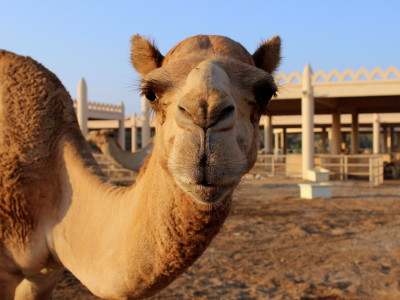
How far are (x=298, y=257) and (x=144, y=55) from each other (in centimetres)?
529

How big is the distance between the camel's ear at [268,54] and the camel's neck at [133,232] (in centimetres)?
93

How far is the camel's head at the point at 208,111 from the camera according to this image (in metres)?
1.67

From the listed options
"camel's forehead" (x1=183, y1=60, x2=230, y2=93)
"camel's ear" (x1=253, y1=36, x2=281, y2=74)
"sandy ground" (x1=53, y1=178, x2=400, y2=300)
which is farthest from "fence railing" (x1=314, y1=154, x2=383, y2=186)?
"camel's forehead" (x1=183, y1=60, x2=230, y2=93)

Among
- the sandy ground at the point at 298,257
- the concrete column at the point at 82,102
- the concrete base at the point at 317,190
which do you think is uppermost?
the concrete column at the point at 82,102

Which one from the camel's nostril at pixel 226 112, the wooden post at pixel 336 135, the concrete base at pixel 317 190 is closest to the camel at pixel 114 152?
the camel's nostril at pixel 226 112

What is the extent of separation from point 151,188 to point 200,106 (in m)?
0.84

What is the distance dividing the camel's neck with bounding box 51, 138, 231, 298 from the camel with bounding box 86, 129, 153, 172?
1.74 m

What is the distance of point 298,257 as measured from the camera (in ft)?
22.4

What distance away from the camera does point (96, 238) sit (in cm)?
269

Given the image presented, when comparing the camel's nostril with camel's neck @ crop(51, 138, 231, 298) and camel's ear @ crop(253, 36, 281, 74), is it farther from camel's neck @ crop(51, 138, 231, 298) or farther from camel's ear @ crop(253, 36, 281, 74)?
camel's ear @ crop(253, 36, 281, 74)

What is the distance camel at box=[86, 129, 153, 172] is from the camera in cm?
492

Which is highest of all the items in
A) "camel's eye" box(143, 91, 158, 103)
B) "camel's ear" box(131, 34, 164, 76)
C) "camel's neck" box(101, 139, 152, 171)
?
"camel's ear" box(131, 34, 164, 76)

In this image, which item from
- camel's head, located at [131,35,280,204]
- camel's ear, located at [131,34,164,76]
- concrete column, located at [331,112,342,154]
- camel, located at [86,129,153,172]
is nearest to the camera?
camel's head, located at [131,35,280,204]

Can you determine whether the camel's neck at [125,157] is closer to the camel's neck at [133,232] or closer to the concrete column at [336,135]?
the camel's neck at [133,232]
